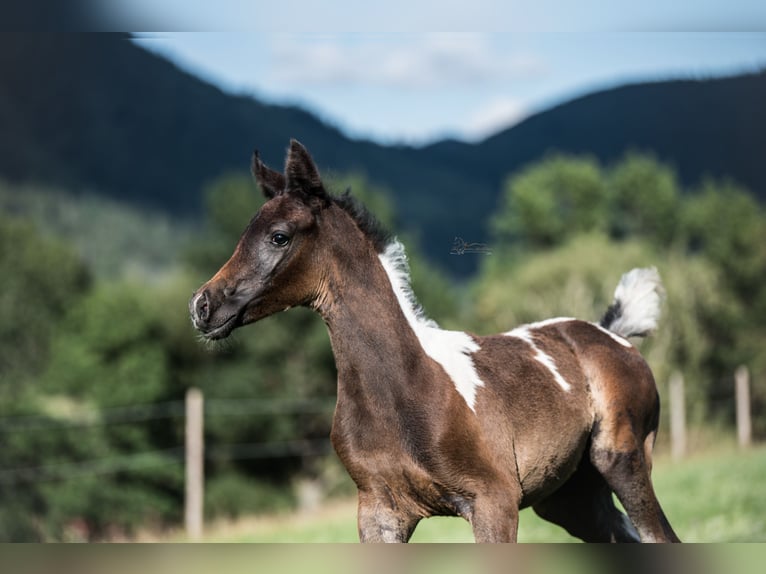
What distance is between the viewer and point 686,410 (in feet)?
71.8

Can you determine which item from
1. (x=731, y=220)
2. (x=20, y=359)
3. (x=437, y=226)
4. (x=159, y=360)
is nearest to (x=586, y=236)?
(x=731, y=220)

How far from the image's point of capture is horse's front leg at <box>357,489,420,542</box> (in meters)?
3.57

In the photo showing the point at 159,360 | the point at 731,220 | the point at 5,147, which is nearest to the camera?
the point at 159,360

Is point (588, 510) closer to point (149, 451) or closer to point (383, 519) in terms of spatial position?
point (383, 519)

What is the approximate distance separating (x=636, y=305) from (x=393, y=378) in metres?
1.99

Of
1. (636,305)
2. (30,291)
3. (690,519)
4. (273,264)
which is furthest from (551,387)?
(30,291)

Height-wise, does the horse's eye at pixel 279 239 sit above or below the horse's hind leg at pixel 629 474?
above

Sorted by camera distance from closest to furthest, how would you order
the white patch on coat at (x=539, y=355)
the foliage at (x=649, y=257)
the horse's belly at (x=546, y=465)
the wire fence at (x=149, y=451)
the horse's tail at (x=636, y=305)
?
the horse's belly at (x=546, y=465), the white patch on coat at (x=539, y=355), the horse's tail at (x=636, y=305), the foliage at (x=649, y=257), the wire fence at (x=149, y=451)

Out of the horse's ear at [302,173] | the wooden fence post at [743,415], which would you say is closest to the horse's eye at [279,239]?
the horse's ear at [302,173]

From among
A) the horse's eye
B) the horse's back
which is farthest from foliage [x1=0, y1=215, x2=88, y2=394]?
the horse's eye

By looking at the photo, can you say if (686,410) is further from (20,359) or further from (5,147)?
(5,147)

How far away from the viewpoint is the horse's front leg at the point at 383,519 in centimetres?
357

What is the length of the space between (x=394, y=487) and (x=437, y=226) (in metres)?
35.6

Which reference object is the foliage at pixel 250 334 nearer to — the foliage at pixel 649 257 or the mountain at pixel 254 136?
the foliage at pixel 649 257
